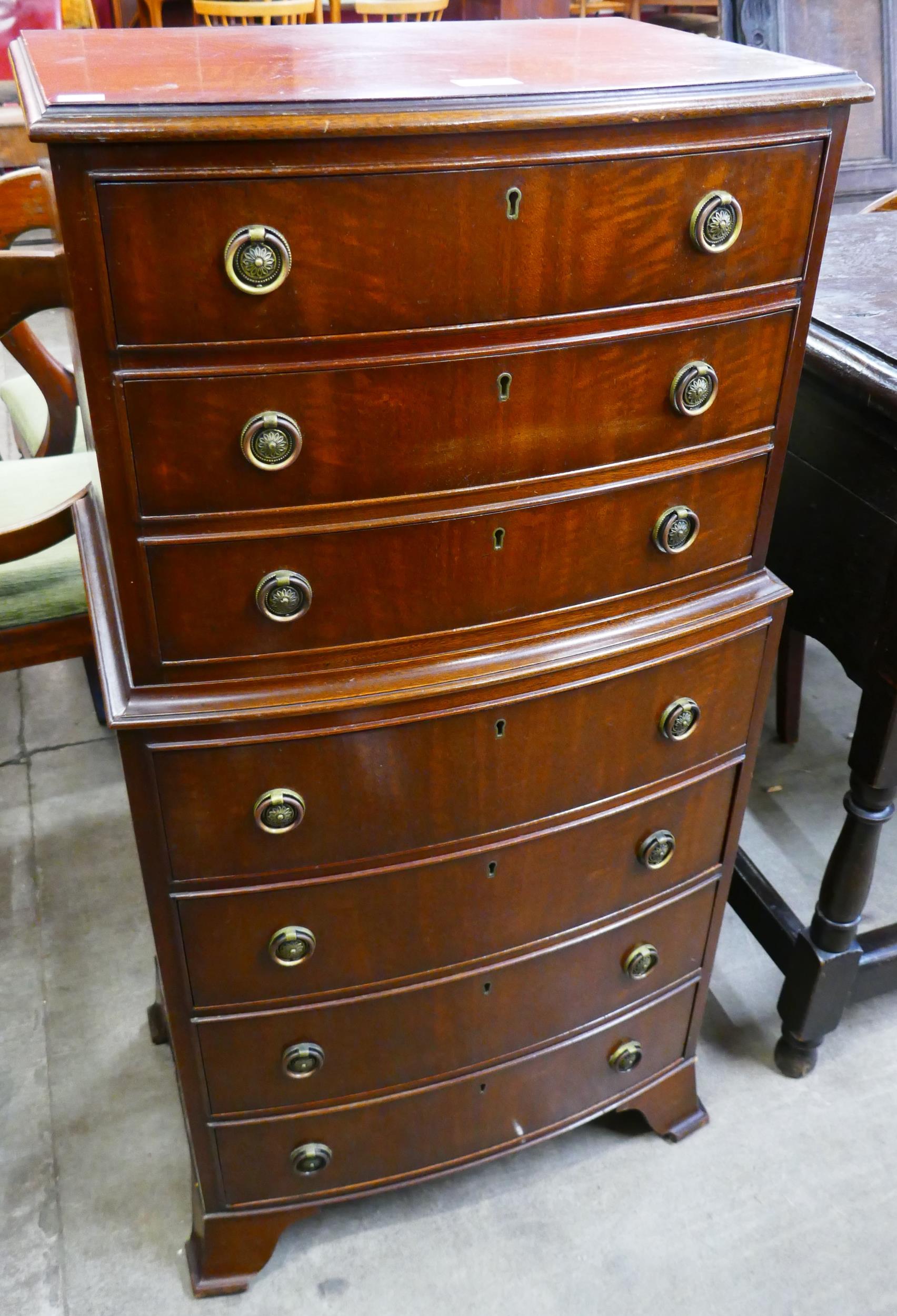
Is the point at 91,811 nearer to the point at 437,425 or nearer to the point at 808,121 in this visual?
the point at 437,425

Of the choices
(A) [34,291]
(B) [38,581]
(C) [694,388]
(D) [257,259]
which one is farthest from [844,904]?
(A) [34,291]

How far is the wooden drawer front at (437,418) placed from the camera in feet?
3.04

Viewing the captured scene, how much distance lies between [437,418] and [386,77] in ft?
0.96

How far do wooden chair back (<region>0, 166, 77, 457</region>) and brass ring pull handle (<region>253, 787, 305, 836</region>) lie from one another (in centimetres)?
53

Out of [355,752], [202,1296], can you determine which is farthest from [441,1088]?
[355,752]

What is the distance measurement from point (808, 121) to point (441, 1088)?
45.5 inches

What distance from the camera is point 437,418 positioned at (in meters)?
0.99

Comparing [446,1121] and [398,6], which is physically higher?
[398,6]

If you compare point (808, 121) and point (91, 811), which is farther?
point (91, 811)

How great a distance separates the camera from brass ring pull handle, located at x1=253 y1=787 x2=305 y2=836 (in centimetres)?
112

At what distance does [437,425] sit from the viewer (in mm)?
993

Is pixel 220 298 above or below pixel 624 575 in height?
above

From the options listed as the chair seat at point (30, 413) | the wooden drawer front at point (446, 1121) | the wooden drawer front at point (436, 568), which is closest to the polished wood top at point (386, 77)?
the wooden drawer front at point (436, 568)

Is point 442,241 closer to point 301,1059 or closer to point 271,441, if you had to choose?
point 271,441
